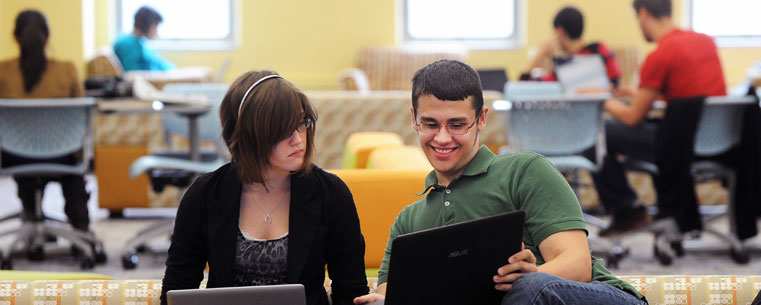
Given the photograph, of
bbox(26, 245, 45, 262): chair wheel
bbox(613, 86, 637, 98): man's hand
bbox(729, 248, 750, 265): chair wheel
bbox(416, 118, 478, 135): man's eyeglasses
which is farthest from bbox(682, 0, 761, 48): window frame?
bbox(416, 118, 478, 135): man's eyeglasses

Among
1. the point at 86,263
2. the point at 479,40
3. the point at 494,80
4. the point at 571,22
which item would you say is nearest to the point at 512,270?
the point at 86,263

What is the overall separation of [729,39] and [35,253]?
7904 millimetres

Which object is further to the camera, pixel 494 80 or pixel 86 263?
pixel 494 80

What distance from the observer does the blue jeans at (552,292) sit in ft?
4.84

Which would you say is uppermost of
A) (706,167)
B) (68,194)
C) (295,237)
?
(295,237)

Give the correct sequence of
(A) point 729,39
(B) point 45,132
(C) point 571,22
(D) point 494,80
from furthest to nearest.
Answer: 1. (A) point 729,39
2. (D) point 494,80
3. (C) point 571,22
4. (B) point 45,132

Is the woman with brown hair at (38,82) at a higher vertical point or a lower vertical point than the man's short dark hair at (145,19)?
lower

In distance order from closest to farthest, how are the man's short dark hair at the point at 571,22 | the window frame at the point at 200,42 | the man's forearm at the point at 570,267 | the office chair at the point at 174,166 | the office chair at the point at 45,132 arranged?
the man's forearm at the point at 570,267 → the office chair at the point at 45,132 → the office chair at the point at 174,166 → the man's short dark hair at the point at 571,22 → the window frame at the point at 200,42

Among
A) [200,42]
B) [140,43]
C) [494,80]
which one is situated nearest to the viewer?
[494,80]

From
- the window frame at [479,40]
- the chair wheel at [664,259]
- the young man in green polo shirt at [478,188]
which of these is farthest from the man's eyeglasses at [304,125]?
the window frame at [479,40]

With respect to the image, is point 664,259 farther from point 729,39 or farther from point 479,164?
point 729,39

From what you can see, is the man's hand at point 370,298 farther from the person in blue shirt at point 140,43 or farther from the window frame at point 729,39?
the window frame at point 729,39

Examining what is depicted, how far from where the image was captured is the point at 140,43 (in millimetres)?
8555

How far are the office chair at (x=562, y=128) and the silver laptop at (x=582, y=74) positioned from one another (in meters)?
0.34
